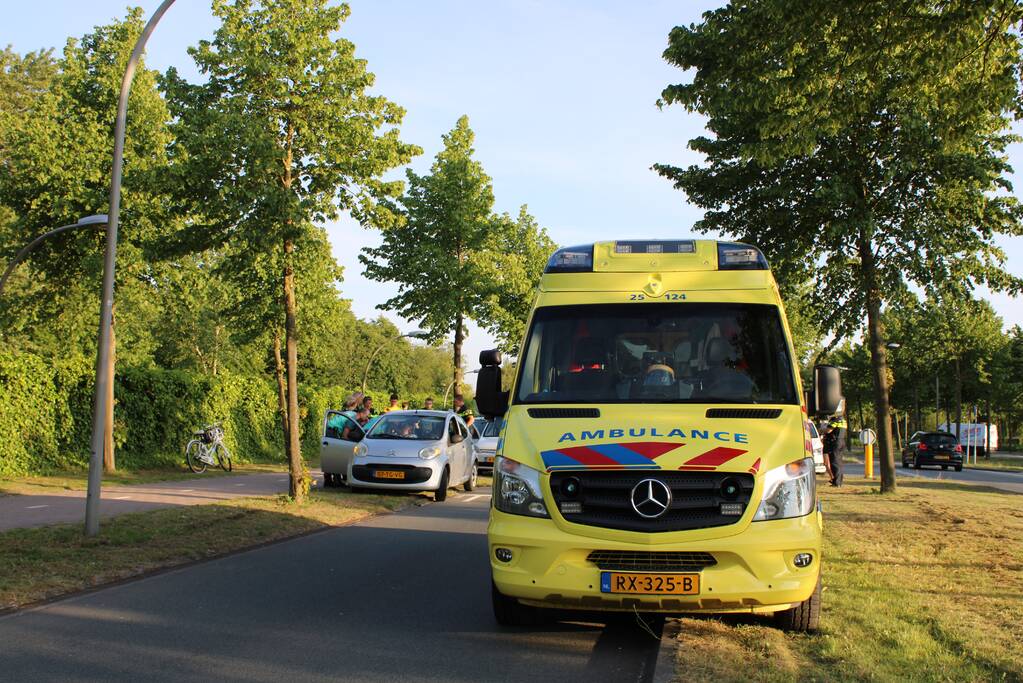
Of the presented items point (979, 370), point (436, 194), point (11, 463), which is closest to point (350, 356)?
point (979, 370)

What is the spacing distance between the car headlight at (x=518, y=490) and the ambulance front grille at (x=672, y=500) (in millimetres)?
179

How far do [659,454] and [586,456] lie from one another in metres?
0.46

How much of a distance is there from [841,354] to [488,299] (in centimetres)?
4504

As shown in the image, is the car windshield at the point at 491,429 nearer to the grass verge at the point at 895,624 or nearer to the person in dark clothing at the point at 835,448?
the person in dark clothing at the point at 835,448

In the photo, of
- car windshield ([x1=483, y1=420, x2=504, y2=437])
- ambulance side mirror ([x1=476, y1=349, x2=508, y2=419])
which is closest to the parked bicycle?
car windshield ([x1=483, y1=420, x2=504, y2=437])

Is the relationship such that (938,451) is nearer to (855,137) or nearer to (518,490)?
(855,137)

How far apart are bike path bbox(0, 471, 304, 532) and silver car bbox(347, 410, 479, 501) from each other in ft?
6.48

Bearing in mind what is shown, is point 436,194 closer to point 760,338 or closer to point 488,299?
point 488,299

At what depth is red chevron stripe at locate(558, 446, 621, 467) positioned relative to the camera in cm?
622

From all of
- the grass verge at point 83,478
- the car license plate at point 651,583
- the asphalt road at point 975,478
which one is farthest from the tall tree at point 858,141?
the grass verge at point 83,478

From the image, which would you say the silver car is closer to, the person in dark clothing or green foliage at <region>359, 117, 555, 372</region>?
the person in dark clothing

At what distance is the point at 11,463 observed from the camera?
65.8ft

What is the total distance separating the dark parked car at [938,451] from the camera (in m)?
42.7

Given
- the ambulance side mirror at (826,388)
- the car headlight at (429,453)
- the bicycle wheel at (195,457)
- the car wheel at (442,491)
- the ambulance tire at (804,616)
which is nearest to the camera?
the ambulance tire at (804,616)
